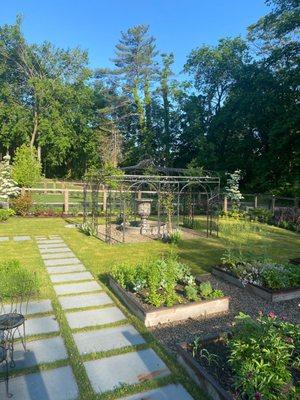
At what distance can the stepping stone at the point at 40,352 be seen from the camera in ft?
12.0

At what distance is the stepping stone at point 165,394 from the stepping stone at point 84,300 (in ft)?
7.32

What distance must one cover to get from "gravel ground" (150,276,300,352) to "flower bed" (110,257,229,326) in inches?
5.4

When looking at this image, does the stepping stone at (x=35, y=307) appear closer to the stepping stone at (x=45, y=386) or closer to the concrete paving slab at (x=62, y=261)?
the stepping stone at (x=45, y=386)

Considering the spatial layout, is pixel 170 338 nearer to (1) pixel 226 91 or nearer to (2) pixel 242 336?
(2) pixel 242 336

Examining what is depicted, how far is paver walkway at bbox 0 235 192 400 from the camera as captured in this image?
3.21 m

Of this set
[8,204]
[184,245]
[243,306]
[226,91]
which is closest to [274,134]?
[226,91]

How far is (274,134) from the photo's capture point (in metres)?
22.1

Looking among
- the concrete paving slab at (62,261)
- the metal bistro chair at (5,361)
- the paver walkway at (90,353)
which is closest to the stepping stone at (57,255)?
the concrete paving slab at (62,261)

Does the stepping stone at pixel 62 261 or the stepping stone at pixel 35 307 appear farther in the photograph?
the stepping stone at pixel 62 261

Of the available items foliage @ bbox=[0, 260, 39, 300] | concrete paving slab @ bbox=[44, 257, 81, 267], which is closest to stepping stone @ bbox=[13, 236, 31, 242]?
concrete paving slab @ bbox=[44, 257, 81, 267]

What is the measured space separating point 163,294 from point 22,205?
12.4 m

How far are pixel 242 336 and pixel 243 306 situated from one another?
191 cm

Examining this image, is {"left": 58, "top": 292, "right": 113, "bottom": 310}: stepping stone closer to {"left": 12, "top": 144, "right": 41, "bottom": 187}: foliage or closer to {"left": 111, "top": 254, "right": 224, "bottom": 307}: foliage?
{"left": 111, "top": 254, "right": 224, "bottom": 307}: foliage

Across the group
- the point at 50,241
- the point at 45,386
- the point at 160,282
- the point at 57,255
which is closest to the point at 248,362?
the point at 45,386
